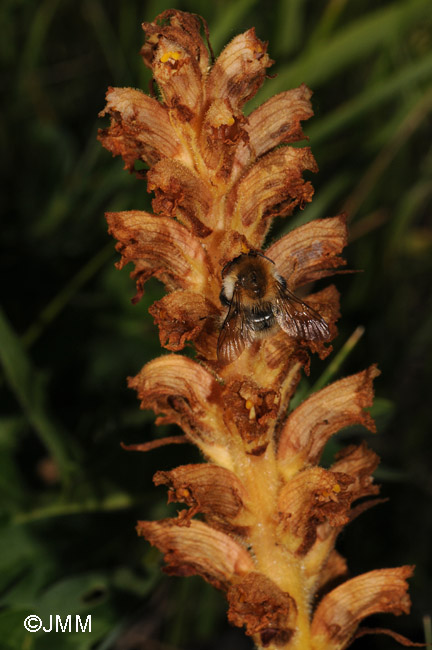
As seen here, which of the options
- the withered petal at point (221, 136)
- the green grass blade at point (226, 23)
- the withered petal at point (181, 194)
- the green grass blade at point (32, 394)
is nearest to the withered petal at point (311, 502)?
the withered petal at point (181, 194)

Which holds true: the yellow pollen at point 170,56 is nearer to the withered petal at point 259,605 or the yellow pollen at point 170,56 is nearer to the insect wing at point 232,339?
the insect wing at point 232,339

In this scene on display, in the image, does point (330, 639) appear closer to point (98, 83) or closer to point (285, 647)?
point (285, 647)

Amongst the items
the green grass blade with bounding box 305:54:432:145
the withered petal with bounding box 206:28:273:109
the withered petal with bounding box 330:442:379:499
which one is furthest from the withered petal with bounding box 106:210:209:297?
the green grass blade with bounding box 305:54:432:145

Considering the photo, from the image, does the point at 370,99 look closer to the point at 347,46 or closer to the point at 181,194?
the point at 347,46

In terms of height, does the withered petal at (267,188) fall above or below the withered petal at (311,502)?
above

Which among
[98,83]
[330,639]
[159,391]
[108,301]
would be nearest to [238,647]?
[108,301]
